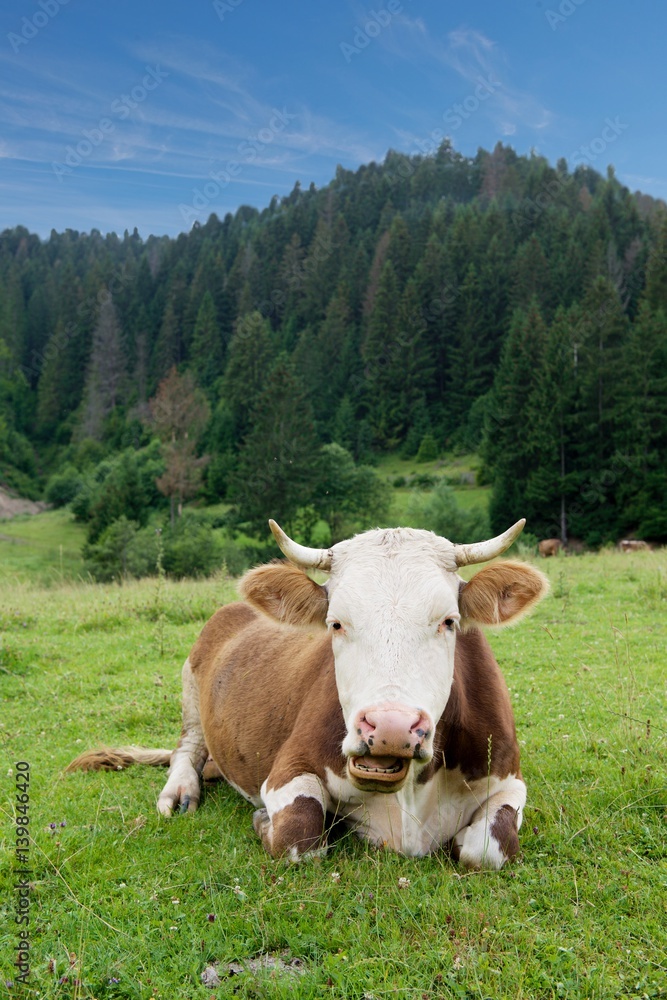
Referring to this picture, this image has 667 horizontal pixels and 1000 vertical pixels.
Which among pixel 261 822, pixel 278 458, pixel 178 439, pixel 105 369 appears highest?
pixel 105 369

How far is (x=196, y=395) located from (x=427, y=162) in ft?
311

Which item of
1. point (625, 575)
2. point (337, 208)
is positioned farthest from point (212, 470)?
point (337, 208)

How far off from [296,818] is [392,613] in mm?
1239

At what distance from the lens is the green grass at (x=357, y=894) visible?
300 centimetres

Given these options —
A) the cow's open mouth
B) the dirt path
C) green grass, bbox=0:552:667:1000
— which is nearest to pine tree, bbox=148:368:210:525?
the dirt path

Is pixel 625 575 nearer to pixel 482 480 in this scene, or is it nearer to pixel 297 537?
pixel 297 537

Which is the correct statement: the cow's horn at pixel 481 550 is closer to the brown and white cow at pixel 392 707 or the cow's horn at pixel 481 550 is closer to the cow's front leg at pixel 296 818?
the brown and white cow at pixel 392 707

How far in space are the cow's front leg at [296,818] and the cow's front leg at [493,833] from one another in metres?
0.73

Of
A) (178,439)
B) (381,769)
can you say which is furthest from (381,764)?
(178,439)

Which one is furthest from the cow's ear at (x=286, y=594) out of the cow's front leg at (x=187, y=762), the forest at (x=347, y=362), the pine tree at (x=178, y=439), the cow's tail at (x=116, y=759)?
the pine tree at (x=178, y=439)

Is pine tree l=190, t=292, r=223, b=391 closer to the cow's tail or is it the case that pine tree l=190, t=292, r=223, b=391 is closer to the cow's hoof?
the cow's tail

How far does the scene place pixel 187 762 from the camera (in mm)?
5715

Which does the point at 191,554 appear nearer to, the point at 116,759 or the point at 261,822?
the point at 116,759

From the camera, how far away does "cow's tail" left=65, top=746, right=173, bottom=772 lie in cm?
590
